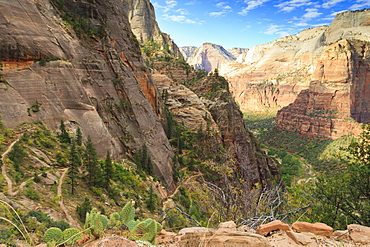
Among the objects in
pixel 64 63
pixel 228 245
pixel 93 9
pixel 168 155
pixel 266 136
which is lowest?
pixel 266 136

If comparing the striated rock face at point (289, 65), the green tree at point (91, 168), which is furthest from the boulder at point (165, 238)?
the striated rock face at point (289, 65)

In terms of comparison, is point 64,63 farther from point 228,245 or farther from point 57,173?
point 228,245

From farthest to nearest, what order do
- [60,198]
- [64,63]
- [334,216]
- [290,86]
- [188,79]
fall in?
[290,86] → [188,79] → [64,63] → [60,198] → [334,216]

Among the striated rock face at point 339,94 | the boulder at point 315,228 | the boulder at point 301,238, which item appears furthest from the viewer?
the striated rock face at point 339,94

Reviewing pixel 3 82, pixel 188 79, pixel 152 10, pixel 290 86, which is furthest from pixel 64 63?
pixel 290 86

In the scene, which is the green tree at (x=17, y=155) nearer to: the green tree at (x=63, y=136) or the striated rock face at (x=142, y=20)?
the green tree at (x=63, y=136)

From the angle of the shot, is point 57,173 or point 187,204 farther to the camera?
point 187,204

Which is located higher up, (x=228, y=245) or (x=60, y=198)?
(x=228, y=245)

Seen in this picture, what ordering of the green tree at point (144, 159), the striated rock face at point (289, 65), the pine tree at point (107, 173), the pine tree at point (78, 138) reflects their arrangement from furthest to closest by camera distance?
the striated rock face at point (289, 65)
the green tree at point (144, 159)
the pine tree at point (78, 138)
the pine tree at point (107, 173)
